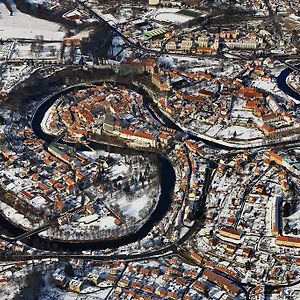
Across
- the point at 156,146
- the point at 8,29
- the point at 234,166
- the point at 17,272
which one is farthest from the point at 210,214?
the point at 8,29

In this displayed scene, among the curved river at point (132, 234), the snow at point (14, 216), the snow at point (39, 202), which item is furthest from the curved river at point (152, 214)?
the snow at point (39, 202)

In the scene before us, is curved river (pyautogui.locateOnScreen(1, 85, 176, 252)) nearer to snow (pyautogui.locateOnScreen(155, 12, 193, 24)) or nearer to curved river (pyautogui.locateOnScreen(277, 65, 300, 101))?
curved river (pyautogui.locateOnScreen(277, 65, 300, 101))

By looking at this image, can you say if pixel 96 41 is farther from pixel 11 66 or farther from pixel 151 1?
pixel 151 1

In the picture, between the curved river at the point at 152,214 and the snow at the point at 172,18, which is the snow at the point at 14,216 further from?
the snow at the point at 172,18

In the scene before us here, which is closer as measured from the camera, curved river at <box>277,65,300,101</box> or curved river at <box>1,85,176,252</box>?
curved river at <box>1,85,176,252</box>

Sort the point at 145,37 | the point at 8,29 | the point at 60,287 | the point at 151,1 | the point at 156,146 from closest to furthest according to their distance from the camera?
the point at 60,287 → the point at 156,146 → the point at 145,37 → the point at 8,29 → the point at 151,1

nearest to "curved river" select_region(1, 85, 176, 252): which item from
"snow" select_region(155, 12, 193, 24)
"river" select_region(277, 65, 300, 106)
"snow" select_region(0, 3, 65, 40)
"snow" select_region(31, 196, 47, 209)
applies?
"snow" select_region(31, 196, 47, 209)

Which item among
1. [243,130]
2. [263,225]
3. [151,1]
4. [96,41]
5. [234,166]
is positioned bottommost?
[263,225]

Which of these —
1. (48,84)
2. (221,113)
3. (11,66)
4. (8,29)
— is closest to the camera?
(221,113)

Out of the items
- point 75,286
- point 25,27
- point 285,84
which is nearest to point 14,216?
point 75,286
